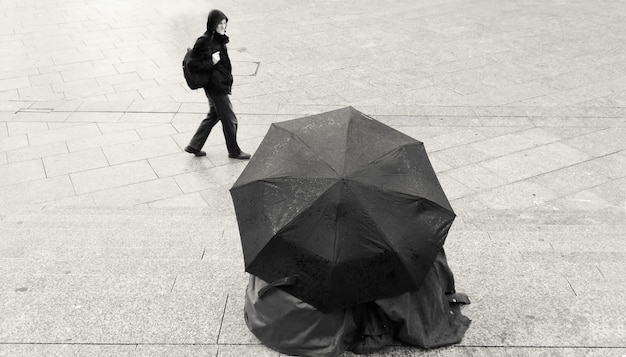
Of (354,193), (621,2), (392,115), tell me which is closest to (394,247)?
(354,193)

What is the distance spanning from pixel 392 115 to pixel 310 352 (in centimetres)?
521

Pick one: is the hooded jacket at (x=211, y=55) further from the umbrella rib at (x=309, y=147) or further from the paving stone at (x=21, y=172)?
the umbrella rib at (x=309, y=147)

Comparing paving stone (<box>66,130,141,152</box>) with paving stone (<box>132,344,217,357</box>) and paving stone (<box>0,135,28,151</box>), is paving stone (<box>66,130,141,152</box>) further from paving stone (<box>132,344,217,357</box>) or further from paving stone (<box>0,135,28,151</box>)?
paving stone (<box>132,344,217,357</box>)

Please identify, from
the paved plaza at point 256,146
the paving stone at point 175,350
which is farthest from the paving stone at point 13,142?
the paving stone at point 175,350

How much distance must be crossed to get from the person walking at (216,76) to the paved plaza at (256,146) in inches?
8.8

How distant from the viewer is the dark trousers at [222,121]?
22.7 feet

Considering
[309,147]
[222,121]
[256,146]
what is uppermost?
[309,147]

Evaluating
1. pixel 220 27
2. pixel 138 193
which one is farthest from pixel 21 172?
pixel 220 27

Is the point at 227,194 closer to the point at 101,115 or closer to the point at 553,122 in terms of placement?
the point at 101,115

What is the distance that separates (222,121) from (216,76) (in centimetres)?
57

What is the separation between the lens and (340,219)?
3.53 metres

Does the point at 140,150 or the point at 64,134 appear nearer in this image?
the point at 140,150

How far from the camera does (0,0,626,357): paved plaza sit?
419 centimetres

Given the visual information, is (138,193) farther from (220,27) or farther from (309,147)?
(309,147)
